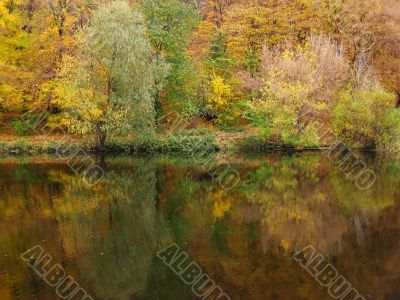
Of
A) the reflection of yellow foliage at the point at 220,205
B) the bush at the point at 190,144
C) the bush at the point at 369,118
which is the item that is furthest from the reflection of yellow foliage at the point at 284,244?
the bush at the point at 190,144

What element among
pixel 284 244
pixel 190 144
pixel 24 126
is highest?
pixel 284 244

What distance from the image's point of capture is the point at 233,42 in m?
41.0

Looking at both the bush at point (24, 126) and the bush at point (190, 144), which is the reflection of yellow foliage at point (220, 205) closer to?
the bush at point (190, 144)

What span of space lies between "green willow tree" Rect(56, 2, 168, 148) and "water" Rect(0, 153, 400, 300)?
6474 mm

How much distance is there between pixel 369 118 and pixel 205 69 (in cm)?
1487

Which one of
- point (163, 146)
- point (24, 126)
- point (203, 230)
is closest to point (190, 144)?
point (163, 146)

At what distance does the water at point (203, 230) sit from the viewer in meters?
10.9

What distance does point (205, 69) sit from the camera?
40.2 meters

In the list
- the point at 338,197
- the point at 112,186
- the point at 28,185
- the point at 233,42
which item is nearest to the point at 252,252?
the point at 338,197

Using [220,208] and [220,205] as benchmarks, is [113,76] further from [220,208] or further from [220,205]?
[220,208]

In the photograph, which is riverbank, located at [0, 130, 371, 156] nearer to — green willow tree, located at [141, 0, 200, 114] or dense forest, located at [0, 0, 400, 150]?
dense forest, located at [0, 0, 400, 150]

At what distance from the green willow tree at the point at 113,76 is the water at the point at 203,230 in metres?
6.47

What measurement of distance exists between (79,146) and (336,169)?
18242 mm

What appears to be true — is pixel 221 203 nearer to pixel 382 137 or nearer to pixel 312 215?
pixel 312 215
